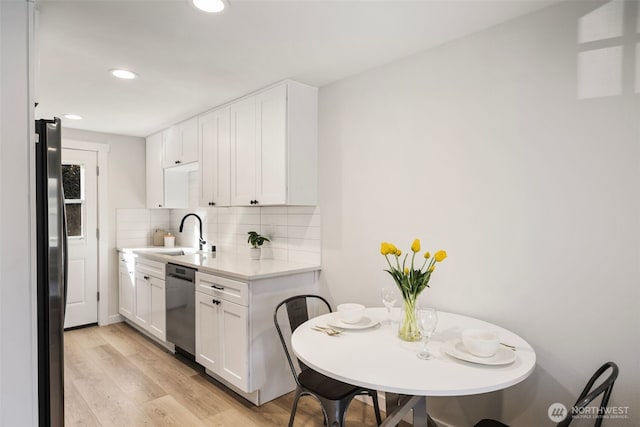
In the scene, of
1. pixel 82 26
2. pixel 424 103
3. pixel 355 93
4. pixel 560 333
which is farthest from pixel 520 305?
pixel 82 26

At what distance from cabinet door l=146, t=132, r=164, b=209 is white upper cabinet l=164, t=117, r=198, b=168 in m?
0.19

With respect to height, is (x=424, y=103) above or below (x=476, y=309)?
above

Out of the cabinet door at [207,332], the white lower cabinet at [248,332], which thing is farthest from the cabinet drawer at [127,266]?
the white lower cabinet at [248,332]

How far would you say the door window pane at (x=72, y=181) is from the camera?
421 cm

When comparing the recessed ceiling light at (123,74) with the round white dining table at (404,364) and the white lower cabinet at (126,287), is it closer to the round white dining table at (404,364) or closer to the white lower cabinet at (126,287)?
the round white dining table at (404,364)

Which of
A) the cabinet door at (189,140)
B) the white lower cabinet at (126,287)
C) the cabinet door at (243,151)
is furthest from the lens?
the white lower cabinet at (126,287)

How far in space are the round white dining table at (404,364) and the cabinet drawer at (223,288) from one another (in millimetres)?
778

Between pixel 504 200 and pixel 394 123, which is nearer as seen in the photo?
pixel 504 200

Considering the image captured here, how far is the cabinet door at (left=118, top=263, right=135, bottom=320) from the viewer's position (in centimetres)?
413

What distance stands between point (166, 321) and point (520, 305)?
298 centimetres

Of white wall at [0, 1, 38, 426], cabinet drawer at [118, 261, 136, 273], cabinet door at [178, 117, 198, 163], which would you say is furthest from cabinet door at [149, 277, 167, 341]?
white wall at [0, 1, 38, 426]

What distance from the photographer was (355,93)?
265cm

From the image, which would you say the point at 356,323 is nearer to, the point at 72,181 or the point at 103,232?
the point at 103,232

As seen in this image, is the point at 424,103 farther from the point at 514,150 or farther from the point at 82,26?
the point at 82,26
